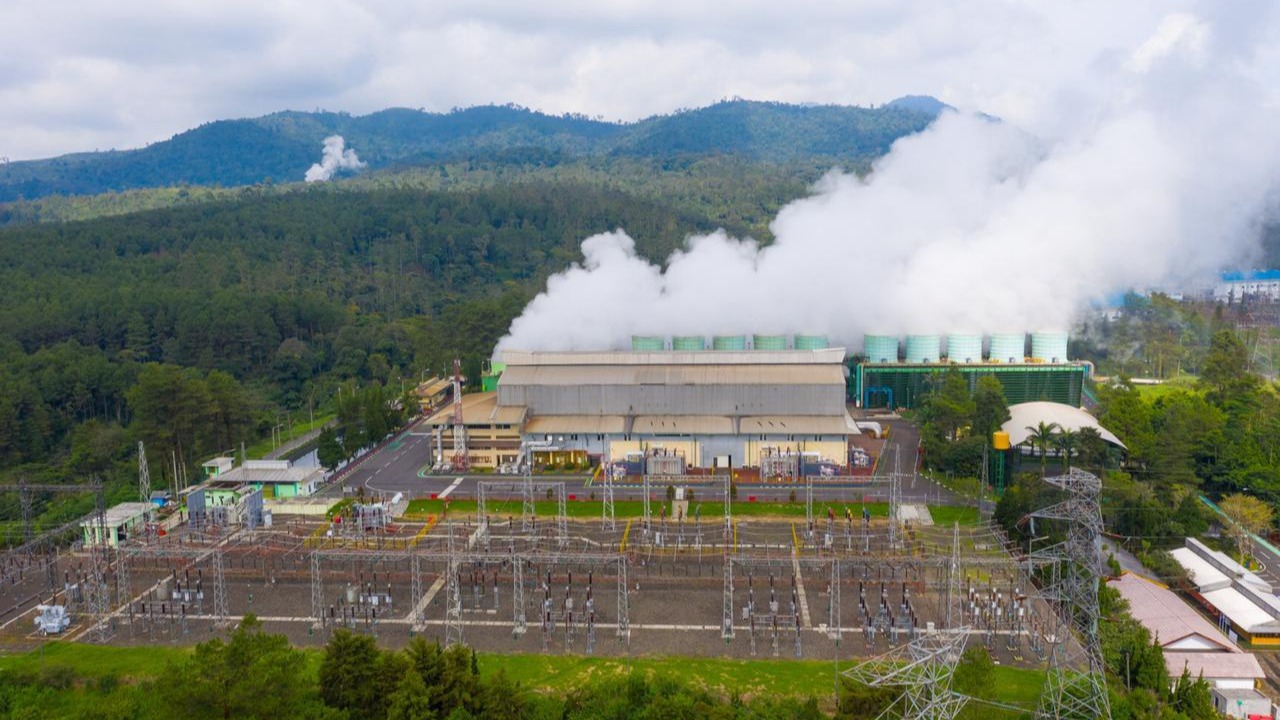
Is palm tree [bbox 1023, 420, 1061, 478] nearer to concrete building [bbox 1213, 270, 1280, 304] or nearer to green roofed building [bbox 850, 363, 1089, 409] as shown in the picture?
green roofed building [bbox 850, 363, 1089, 409]

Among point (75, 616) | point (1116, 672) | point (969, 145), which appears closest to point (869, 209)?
point (969, 145)

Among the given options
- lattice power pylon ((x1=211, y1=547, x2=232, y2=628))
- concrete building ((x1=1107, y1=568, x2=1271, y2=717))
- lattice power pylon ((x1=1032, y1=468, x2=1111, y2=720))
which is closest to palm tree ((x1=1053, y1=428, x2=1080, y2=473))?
concrete building ((x1=1107, y1=568, x2=1271, y2=717))

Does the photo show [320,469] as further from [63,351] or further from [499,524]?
[63,351]

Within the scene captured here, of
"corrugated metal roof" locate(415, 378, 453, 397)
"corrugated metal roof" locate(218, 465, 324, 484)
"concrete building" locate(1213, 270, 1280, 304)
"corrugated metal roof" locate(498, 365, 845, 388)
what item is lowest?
"corrugated metal roof" locate(218, 465, 324, 484)

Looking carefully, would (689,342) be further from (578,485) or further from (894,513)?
(894,513)

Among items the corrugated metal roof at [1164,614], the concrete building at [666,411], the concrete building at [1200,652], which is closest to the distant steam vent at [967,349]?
the concrete building at [666,411]

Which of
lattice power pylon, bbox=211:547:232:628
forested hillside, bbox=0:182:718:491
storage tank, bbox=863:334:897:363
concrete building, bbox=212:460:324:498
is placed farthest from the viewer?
storage tank, bbox=863:334:897:363
